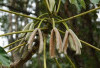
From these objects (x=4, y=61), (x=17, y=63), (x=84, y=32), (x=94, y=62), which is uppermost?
(x=4, y=61)

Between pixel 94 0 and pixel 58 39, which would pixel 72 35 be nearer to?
pixel 58 39

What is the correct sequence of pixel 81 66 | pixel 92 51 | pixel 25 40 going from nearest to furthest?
pixel 25 40 < pixel 81 66 < pixel 92 51

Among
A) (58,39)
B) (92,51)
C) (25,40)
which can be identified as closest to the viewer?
(58,39)

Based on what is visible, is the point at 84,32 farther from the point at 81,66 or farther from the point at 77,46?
the point at 77,46

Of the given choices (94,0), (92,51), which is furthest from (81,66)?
(94,0)

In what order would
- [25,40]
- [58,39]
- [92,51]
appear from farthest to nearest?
[92,51] < [25,40] < [58,39]

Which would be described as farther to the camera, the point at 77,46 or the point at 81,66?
the point at 81,66

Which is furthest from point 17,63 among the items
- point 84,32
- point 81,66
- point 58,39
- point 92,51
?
point 84,32

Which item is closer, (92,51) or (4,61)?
(4,61)

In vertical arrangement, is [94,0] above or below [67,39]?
above
